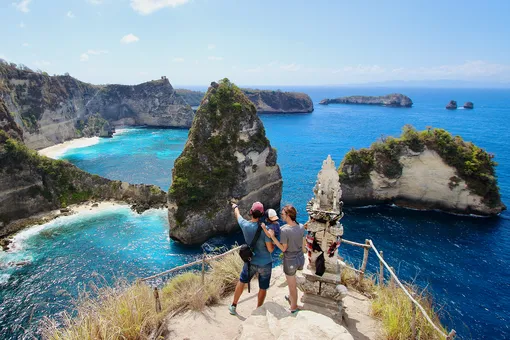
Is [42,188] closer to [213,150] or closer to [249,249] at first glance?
[213,150]

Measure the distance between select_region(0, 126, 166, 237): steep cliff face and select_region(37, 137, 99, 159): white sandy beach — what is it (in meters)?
35.0

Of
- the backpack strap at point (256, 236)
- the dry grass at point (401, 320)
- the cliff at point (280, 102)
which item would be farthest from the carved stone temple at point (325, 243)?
the cliff at point (280, 102)

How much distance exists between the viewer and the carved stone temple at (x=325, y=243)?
9.16 meters

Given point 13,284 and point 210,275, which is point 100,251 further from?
point 210,275

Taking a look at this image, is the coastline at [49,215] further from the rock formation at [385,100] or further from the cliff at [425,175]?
the rock formation at [385,100]

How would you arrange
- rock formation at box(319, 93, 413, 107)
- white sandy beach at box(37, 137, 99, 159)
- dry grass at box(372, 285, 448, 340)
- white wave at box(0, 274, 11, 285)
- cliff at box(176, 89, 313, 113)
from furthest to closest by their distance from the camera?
rock formation at box(319, 93, 413, 107)
cliff at box(176, 89, 313, 113)
white sandy beach at box(37, 137, 99, 159)
white wave at box(0, 274, 11, 285)
dry grass at box(372, 285, 448, 340)

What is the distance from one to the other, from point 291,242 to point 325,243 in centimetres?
→ 160

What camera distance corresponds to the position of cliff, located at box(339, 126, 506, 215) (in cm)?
4050

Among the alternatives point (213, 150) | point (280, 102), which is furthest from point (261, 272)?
point (280, 102)

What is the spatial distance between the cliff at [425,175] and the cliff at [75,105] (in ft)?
229

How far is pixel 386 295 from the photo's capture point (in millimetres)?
9320

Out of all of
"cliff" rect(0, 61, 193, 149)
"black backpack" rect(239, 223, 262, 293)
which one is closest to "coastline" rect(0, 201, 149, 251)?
"black backpack" rect(239, 223, 262, 293)

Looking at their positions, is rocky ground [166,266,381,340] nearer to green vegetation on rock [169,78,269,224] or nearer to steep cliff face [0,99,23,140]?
green vegetation on rock [169,78,269,224]

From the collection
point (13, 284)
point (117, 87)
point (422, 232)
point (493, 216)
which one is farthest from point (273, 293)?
point (117, 87)
